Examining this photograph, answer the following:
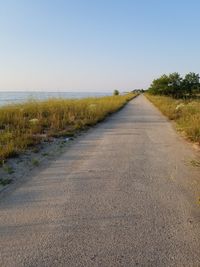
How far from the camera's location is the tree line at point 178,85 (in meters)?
52.8

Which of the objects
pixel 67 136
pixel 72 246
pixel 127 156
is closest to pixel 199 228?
pixel 72 246

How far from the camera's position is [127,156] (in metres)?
7.07

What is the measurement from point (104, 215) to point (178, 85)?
174ft

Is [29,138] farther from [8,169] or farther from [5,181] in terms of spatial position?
[5,181]

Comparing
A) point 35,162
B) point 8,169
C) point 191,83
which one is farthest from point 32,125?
point 191,83

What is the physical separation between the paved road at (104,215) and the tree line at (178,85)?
4814 centimetres

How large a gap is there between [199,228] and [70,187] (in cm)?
211

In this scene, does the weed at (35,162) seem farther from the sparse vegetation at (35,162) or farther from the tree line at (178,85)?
the tree line at (178,85)

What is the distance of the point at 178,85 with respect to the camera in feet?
178

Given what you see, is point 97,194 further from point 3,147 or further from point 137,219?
point 3,147

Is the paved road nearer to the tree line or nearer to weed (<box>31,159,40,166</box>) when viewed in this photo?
weed (<box>31,159,40,166</box>)

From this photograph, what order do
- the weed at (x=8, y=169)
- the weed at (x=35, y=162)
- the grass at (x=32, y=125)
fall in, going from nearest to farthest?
the weed at (x=8, y=169) < the weed at (x=35, y=162) < the grass at (x=32, y=125)

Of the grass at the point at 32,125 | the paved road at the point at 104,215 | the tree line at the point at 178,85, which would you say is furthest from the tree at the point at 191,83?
the paved road at the point at 104,215

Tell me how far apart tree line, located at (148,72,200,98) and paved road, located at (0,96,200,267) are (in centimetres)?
4814
